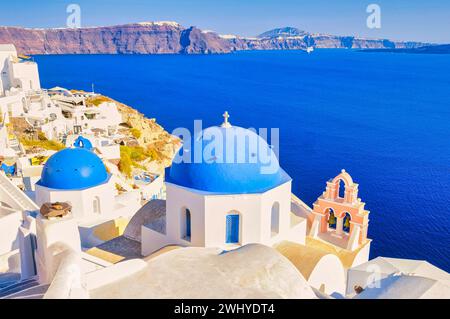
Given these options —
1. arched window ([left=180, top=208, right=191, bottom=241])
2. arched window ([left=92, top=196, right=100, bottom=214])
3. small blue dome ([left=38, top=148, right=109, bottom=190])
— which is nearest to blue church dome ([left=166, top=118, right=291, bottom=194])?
arched window ([left=180, top=208, right=191, bottom=241])

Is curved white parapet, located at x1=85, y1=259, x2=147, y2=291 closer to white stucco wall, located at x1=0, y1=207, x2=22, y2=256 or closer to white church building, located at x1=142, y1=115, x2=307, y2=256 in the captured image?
white church building, located at x1=142, y1=115, x2=307, y2=256

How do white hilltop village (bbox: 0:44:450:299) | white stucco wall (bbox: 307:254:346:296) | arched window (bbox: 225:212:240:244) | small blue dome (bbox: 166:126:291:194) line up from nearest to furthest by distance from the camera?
1. white hilltop village (bbox: 0:44:450:299)
2. white stucco wall (bbox: 307:254:346:296)
3. small blue dome (bbox: 166:126:291:194)
4. arched window (bbox: 225:212:240:244)

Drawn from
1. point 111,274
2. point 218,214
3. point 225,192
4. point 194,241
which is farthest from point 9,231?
point 111,274

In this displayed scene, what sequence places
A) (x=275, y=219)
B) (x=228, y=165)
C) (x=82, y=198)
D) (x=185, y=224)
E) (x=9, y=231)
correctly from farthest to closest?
(x=82, y=198), (x=9, y=231), (x=275, y=219), (x=185, y=224), (x=228, y=165)

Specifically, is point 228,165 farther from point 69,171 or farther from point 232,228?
point 69,171

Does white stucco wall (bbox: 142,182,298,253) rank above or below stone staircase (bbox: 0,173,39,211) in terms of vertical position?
above
